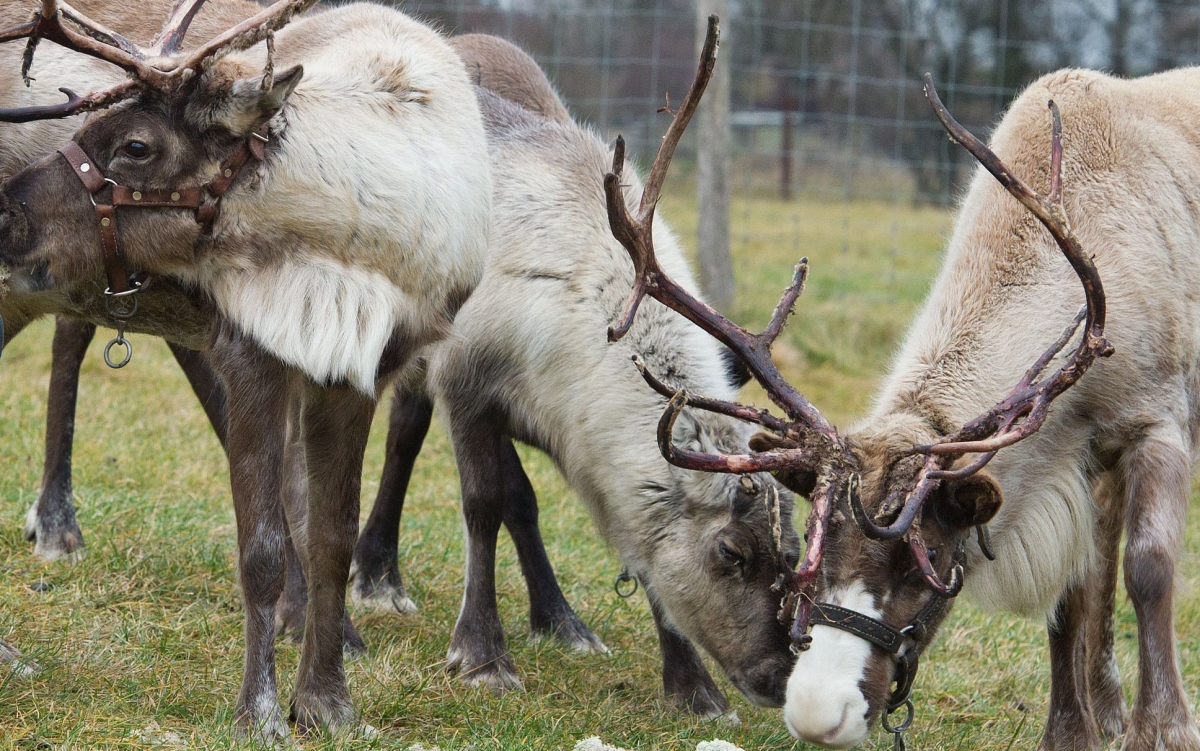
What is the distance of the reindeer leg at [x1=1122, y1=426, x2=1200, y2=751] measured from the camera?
10.7ft

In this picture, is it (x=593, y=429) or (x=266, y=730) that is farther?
(x=593, y=429)

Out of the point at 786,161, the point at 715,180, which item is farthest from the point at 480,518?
the point at 786,161

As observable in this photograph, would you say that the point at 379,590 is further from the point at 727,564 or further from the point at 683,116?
the point at 683,116

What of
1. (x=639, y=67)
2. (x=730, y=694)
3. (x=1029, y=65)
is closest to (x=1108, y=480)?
(x=730, y=694)

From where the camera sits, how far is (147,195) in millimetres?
2990

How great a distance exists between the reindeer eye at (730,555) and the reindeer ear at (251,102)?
5.31 ft

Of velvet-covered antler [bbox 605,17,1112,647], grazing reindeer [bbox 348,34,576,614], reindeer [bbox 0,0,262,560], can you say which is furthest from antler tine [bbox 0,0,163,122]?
grazing reindeer [bbox 348,34,576,614]

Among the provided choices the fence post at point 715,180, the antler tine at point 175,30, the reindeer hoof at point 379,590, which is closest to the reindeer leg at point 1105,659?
the reindeer hoof at point 379,590

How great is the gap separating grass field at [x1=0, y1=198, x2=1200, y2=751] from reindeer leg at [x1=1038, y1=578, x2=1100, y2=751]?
0.41ft

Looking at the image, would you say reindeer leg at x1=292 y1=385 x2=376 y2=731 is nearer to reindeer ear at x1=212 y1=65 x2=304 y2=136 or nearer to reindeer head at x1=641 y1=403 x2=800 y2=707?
reindeer ear at x1=212 y1=65 x2=304 y2=136

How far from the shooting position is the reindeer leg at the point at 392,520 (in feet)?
15.0

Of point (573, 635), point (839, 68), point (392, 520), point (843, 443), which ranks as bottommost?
point (573, 635)

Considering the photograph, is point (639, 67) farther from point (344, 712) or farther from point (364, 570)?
point (344, 712)

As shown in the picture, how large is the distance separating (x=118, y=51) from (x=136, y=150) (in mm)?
212
